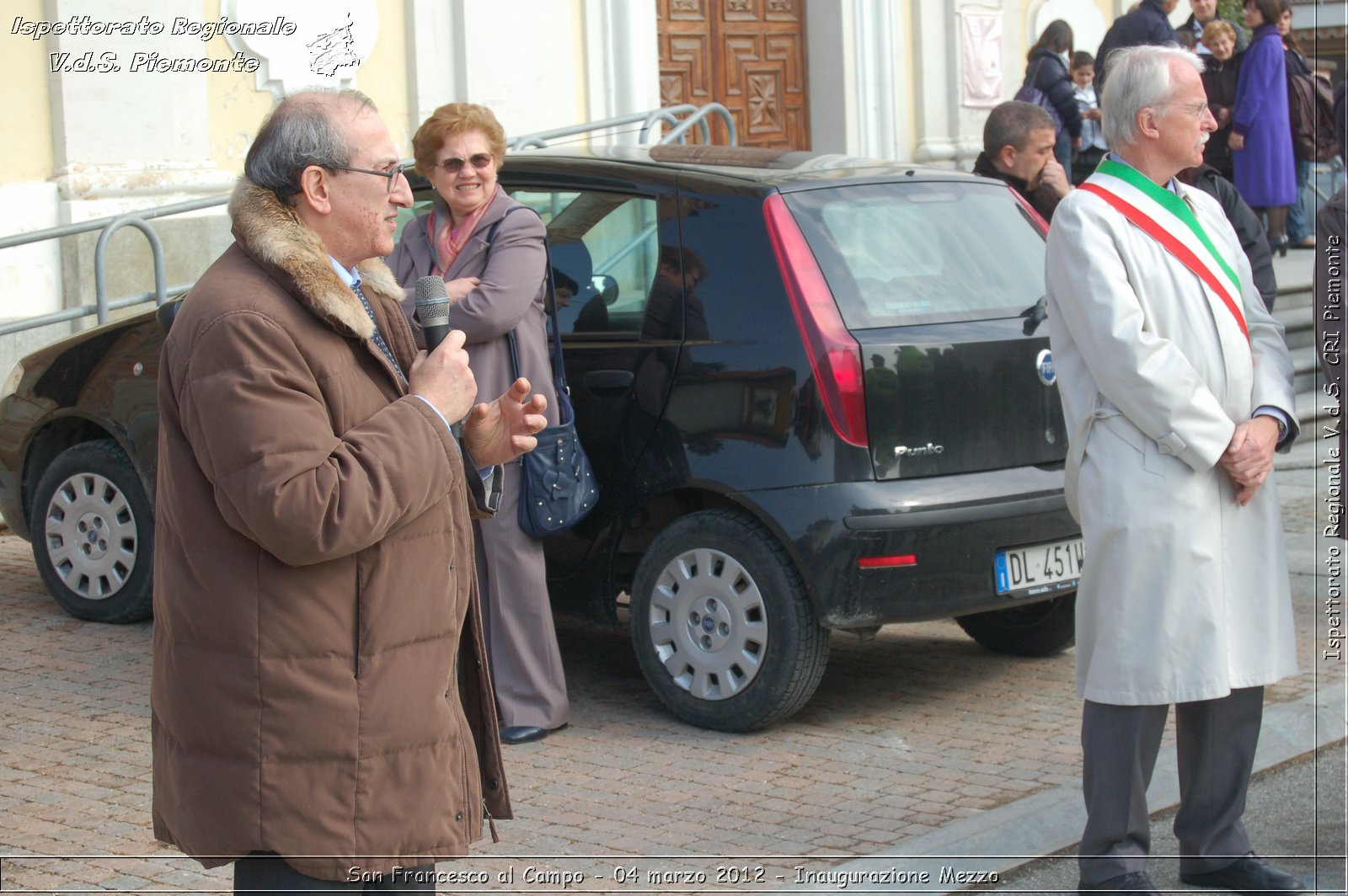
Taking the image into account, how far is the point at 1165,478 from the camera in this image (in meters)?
4.02

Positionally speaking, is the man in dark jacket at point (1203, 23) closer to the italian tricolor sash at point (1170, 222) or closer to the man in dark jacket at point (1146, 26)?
the man in dark jacket at point (1146, 26)

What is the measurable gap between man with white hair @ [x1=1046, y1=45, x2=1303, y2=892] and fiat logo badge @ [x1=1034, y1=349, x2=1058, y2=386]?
1.29m

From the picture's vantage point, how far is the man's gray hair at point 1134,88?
4.12m

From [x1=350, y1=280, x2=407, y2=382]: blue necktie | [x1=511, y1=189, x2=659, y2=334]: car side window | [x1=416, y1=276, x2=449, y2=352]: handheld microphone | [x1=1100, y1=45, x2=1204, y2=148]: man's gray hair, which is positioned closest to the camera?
[x1=350, y1=280, x2=407, y2=382]: blue necktie

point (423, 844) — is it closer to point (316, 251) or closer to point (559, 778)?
point (316, 251)

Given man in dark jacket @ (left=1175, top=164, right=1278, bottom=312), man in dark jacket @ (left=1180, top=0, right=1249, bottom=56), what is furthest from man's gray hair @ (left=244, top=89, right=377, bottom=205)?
man in dark jacket @ (left=1180, top=0, right=1249, bottom=56)

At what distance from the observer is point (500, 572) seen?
5.53 meters

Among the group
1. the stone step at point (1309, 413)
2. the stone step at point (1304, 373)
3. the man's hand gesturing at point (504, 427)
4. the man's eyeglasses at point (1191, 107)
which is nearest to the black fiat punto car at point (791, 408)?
the man's eyeglasses at point (1191, 107)

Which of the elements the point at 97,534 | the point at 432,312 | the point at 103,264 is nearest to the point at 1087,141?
the point at 103,264

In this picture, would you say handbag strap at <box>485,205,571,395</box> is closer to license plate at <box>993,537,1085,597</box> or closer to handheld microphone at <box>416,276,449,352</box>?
license plate at <box>993,537,1085,597</box>

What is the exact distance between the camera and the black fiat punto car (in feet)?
17.2

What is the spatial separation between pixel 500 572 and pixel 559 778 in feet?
2.41

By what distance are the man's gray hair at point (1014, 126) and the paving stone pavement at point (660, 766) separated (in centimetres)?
195

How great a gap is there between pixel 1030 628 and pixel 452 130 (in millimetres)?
2807
